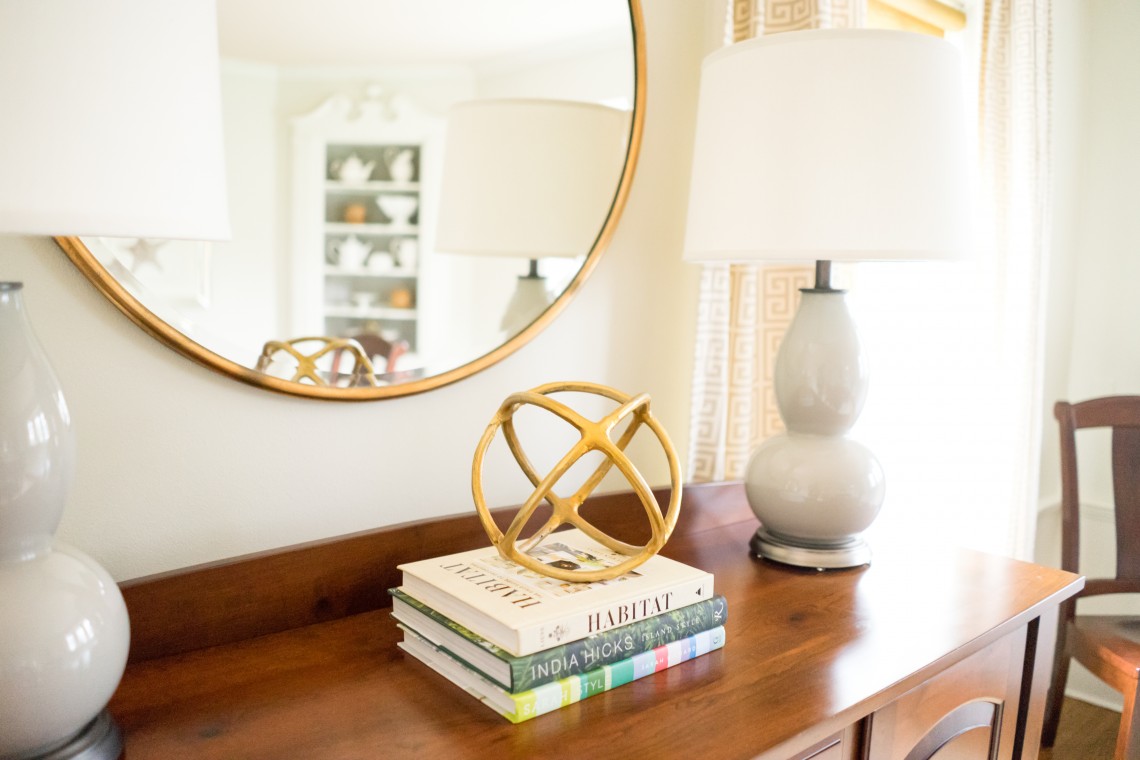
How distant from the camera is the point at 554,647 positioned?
2.79 ft

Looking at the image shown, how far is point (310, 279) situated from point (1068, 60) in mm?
2617

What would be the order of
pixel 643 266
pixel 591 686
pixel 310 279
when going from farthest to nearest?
pixel 643 266 → pixel 310 279 → pixel 591 686

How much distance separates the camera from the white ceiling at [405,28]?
3.43ft

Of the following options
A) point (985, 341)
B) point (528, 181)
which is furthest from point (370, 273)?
point (985, 341)

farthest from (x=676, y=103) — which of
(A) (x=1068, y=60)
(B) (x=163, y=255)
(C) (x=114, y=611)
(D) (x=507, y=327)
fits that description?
(A) (x=1068, y=60)

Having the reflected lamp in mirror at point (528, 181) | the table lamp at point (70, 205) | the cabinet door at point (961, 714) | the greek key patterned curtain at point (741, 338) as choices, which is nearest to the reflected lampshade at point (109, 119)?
the table lamp at point (70, 205)

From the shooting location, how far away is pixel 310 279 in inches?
43.7

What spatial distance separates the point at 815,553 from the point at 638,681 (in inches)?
18.8

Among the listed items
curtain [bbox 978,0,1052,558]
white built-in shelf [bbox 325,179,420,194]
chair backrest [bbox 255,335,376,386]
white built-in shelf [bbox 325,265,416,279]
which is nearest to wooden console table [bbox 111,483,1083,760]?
chair backrest [bbox 255,335,376,386]

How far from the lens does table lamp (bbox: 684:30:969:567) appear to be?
3.63 feet

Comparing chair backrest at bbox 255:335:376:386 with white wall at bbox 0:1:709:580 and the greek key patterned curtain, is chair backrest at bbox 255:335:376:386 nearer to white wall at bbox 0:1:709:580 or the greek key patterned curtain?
white wall at bbox 0:1:709:580

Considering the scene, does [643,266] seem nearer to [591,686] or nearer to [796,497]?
[796,497]

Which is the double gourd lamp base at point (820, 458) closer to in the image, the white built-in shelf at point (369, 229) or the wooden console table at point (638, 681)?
the wooden console table at point (638, 681)

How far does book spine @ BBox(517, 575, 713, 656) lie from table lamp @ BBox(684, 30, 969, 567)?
0.36m
